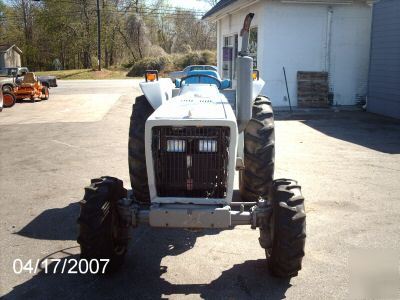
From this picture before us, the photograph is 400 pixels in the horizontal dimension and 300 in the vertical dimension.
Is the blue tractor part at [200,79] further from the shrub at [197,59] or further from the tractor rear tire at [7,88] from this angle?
the shrub at [197,59]

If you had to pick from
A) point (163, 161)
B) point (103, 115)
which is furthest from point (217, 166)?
point (103, 115)

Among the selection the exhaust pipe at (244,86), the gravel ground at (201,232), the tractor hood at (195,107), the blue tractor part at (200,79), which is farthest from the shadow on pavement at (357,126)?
the exhaust pipe at (244,86)

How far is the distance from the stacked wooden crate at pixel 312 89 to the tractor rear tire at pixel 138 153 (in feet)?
37.4

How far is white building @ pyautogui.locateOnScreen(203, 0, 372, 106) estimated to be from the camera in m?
15.1

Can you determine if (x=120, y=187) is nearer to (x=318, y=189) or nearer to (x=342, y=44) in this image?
(x=318, y=189)

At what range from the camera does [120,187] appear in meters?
4.03

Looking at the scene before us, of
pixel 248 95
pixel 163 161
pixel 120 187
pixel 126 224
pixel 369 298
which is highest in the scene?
pixel 248 95

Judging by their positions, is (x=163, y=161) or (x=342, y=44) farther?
(x=342, y=44)

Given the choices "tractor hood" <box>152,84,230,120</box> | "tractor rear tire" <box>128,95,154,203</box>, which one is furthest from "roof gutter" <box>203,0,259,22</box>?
"tractor rear tire" <box>128,95,154,203</box>

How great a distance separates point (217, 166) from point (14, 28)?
57.0m

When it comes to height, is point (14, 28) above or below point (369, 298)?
above

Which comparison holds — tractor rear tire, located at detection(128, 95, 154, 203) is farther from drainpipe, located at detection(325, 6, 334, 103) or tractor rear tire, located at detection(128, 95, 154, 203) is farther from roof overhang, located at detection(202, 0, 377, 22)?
drainpipe, located at detection(325, 6, 334, 103)

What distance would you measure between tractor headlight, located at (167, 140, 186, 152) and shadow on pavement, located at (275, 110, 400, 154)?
637 centimetres

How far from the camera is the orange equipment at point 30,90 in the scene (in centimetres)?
1852
